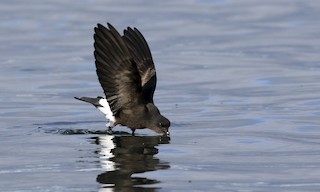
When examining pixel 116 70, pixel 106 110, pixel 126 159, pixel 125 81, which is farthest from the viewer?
pixel 106 110

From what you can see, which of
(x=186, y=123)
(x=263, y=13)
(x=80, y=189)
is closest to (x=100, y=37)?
(x=186, y=123)

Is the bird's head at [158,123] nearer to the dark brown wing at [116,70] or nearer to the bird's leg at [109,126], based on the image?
the dark brown wing at [116,70]

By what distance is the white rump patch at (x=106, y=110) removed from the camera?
13578 millimetres

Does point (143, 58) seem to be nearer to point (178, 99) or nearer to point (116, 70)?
point (116, 70)

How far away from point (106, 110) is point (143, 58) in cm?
92

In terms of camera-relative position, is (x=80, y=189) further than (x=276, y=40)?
No

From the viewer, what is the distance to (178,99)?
52.3 feet

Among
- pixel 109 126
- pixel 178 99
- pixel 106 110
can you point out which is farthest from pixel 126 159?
pixel 178 99

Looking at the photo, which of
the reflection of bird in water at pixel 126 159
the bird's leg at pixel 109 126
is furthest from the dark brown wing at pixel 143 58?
the reflection of bird in water at pixel 126 159

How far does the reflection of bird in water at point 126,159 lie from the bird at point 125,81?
267 mm

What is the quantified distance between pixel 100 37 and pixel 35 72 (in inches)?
223

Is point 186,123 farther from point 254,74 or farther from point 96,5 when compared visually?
point 96,5

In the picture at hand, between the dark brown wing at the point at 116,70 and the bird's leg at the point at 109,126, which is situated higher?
the dark brown wing at the point at 116,70

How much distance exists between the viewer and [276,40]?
21500mm
